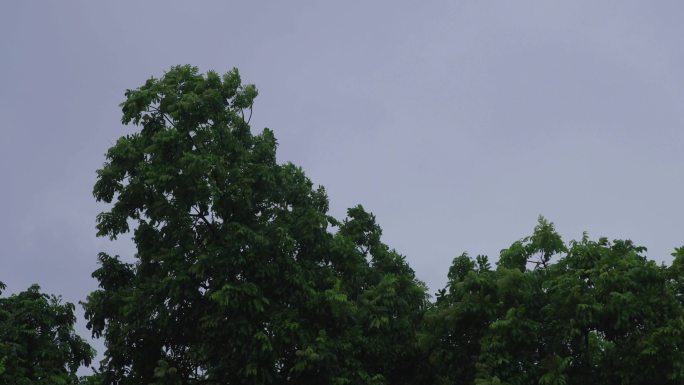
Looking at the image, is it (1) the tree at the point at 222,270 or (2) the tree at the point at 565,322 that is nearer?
(2) the tree at the point at 565,322

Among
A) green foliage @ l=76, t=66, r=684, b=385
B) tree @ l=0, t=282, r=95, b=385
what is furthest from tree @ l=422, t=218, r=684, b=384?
tree @ l=0, t=282, r=95, b=385

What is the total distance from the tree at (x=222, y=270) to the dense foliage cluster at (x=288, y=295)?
0.05 m

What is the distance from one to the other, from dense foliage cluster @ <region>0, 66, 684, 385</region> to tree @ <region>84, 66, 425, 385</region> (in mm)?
50

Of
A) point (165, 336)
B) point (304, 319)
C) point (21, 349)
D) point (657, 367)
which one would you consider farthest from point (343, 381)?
point (21, 349)

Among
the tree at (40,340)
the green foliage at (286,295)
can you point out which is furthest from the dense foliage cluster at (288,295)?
the tree at (40,340)

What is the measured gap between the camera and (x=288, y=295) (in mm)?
21969

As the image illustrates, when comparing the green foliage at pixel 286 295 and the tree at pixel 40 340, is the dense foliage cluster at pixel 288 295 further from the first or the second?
the tree at pixel 40 340

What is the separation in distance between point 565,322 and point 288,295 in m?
7.18

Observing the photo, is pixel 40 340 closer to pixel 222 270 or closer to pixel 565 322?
pixel 222 270

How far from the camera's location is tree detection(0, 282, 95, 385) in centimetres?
3075

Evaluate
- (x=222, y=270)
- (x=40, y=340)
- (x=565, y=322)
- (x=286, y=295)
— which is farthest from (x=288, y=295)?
(x=40, y=340)

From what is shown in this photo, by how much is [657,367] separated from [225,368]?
10.7 meters

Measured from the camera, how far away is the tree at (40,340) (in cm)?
3075

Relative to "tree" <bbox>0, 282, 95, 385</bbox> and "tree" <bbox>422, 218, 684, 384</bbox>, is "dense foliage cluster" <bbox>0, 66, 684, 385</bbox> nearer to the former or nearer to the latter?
"tree" <bbox>422, 218, 684, 384</bbox>
